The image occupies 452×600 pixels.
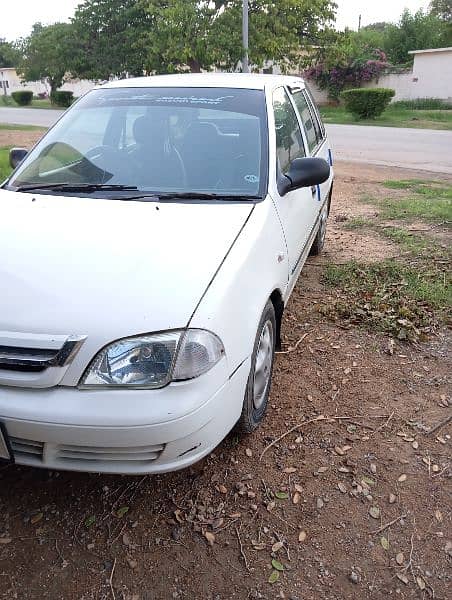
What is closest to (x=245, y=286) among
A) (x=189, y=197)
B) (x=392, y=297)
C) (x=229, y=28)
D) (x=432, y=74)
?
(x=189, y=197)

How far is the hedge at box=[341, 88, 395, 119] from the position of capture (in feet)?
73.9

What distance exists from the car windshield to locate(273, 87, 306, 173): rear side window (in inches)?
6.1

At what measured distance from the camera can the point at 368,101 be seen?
22641mm

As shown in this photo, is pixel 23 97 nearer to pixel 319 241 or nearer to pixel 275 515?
pixel 319 241

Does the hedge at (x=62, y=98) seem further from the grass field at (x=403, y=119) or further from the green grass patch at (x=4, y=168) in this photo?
the green grass patch at (x=4, y=168)

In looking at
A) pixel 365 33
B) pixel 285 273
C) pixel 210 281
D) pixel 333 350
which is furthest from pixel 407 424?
pixel 365 33

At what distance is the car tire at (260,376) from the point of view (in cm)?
255

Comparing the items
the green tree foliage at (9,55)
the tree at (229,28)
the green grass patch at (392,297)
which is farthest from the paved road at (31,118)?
the green tree foliage at (9,55)

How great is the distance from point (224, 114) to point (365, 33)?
148 feet

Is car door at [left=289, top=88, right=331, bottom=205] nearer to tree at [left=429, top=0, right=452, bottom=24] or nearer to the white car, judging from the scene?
the white car

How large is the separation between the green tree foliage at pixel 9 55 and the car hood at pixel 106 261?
50.5 m

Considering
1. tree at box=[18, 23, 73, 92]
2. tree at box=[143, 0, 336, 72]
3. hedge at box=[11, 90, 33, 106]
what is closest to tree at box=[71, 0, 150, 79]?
tree at box=[18, 23, 73, 92]

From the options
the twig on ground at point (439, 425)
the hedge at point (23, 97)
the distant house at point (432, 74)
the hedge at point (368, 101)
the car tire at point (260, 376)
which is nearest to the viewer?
the car tire at point (260, 376)

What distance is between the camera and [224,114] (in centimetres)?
337
